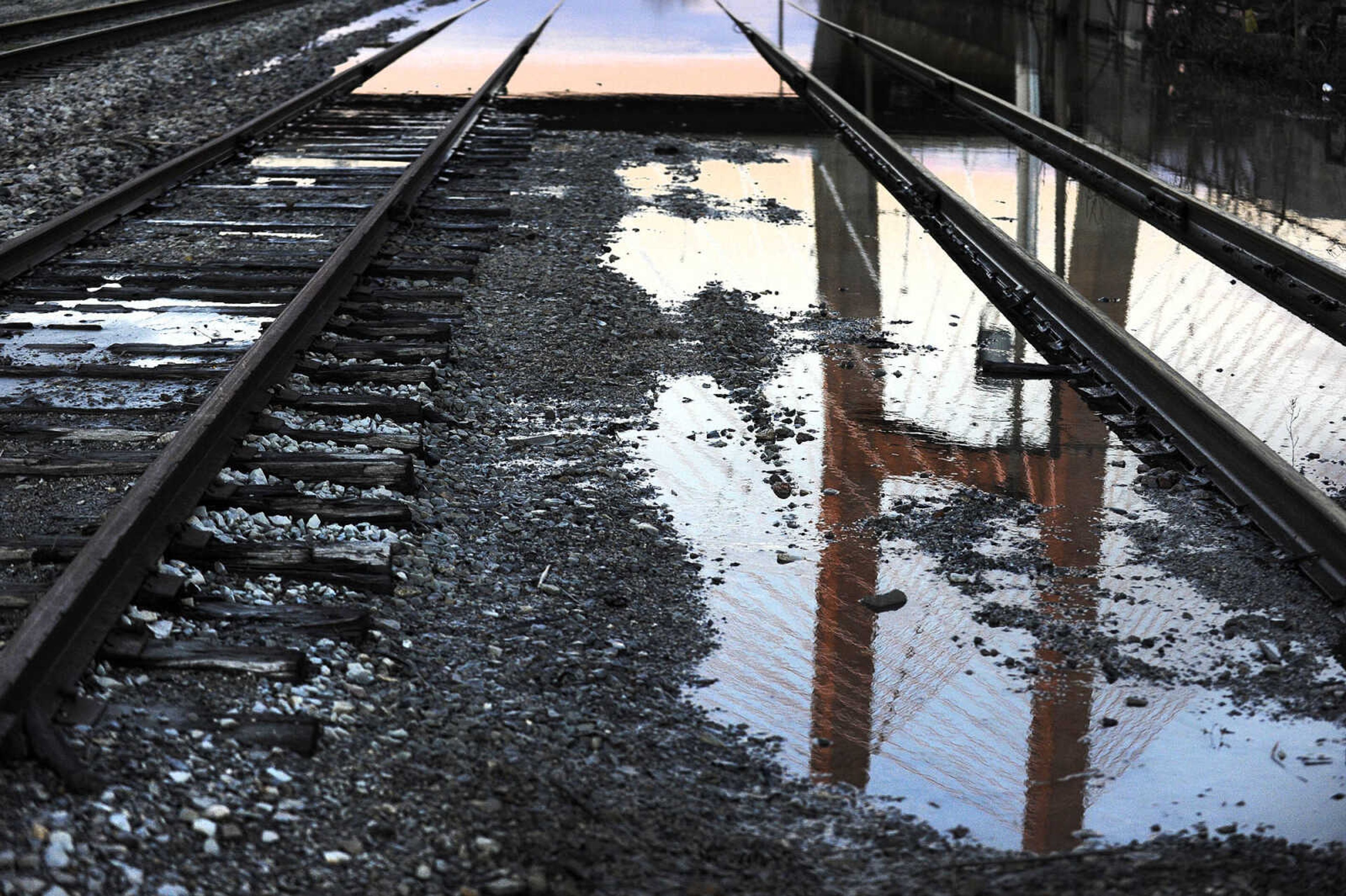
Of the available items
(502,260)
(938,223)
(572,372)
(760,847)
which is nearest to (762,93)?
(938,223)

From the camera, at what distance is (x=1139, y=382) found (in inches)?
267

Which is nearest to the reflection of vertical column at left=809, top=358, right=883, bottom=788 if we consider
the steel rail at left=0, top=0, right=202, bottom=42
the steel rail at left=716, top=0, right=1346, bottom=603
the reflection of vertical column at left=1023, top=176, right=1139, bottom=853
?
the reflection of vertical column at left=1023, top=176, right=1139, bottom=853

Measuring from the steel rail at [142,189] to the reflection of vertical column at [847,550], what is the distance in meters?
4.77

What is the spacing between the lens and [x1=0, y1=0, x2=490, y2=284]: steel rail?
8.50 metres

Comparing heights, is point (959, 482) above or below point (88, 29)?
below

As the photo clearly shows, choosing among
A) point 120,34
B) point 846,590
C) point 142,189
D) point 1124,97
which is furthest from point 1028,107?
point 846,590

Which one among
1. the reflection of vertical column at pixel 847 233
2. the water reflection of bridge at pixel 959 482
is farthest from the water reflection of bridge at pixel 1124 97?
the water reflection of bridge at pixel 959 482

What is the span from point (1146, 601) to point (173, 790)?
304 centimetres

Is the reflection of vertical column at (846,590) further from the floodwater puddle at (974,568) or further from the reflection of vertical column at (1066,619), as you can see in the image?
the reflection of vertical column at (1066,619)

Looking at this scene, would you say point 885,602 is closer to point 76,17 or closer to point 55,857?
point 55,857

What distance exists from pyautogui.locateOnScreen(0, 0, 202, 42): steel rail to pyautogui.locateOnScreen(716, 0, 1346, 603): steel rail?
1535cm

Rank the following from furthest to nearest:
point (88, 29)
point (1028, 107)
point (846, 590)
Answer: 1. point (88, 29)
2. point (1028, 107)
3. point (846, 590)

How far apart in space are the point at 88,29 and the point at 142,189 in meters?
15.5

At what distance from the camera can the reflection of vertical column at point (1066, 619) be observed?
3.63 m
